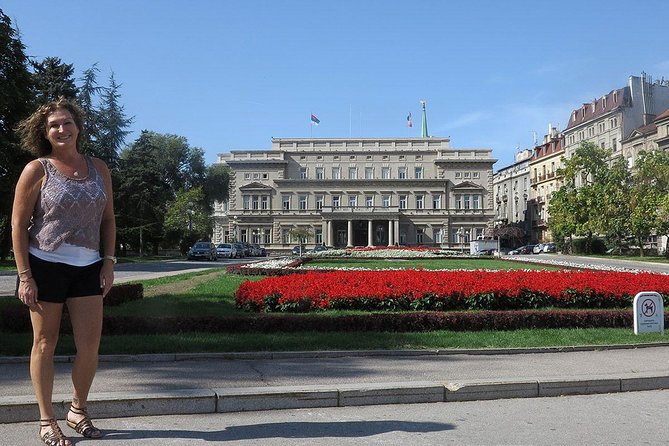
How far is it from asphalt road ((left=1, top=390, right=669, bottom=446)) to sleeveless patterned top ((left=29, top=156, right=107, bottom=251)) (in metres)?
1.55

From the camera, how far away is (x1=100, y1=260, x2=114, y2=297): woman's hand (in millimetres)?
4828

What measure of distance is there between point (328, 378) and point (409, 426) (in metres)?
1.72

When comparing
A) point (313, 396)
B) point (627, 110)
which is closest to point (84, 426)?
point (313, 396)

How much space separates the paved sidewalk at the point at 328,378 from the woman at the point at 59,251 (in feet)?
3.51

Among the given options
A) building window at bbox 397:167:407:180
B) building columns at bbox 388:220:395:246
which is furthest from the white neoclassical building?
building columns at bbox 388:220:395:246

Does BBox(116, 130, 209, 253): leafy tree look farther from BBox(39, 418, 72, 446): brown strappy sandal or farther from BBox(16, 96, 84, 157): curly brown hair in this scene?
BBox(39, 418, 72, 446): brown strappy sandal

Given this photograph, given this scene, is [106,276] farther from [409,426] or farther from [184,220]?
[184,220]

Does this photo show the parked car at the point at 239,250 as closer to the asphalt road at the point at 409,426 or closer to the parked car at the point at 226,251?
the parked car at the point at 226,251

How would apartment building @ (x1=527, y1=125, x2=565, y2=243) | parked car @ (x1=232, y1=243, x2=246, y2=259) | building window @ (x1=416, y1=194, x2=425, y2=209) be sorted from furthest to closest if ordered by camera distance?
building window @ (x1=416, y1=194, x2=425, y2=209), apartment building @ (x1=527, y1=125, x2=565, y2=243), parked car @ (x1=232, y1=243, x2=246, y2=259)

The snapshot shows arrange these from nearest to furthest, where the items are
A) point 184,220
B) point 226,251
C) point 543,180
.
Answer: point 226,251 < point 184,220 < point 543,180

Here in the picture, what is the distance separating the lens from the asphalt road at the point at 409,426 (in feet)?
16.8

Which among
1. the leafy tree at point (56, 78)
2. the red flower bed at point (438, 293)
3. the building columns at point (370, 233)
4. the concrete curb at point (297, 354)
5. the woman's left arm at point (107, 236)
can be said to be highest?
the leafy tree at point (56, 78)

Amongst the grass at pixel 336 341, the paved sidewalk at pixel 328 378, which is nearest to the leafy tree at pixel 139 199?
the grass at pixel 336 341

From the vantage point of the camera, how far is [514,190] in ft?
376
